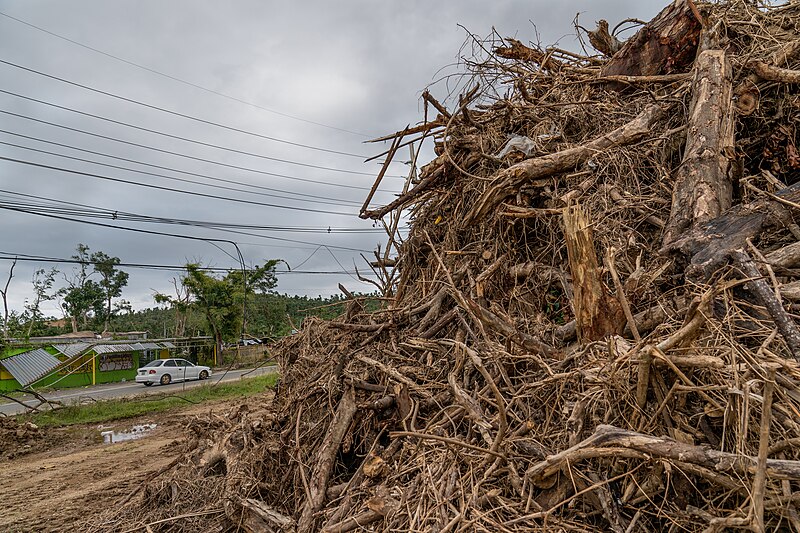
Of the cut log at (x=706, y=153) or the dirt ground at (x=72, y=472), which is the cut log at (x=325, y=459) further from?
the dirt ground at (x=72, y=472)

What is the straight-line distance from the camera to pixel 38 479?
733 cm

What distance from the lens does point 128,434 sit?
10.7m

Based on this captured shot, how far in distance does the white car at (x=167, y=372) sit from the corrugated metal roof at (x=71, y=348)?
3.09 metres

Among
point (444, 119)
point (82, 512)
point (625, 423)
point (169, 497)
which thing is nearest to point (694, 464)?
point (625, 423)

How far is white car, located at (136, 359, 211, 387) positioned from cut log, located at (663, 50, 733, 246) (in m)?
22.1

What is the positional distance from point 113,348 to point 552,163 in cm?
2530

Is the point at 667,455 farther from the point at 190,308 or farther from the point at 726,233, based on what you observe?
the point at 190,308

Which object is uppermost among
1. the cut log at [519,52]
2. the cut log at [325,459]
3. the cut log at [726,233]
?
the cut log at [519,52]

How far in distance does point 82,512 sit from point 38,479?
273cm

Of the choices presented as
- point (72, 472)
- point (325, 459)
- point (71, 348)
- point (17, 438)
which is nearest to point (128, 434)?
point (17, 438)

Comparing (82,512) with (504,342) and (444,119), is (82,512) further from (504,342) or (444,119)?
(444,119)

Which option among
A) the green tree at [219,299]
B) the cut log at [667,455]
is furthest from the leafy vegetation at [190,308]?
the cut log at [667,455]

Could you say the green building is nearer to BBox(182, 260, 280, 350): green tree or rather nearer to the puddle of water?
BBox(182, 260, 280, 350): green tree

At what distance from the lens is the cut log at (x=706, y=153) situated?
283 centimetres
